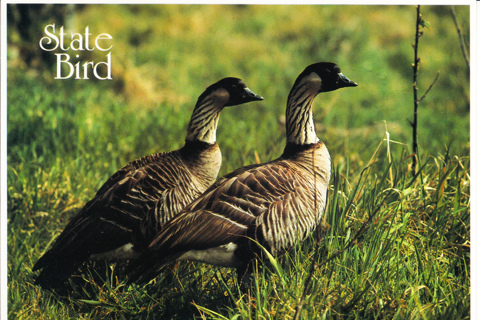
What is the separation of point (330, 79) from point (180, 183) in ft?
4.45

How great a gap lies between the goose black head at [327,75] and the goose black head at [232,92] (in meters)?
0.41

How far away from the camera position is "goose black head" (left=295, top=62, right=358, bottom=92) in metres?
3.99

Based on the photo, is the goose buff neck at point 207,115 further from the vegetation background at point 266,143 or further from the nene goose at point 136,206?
the vegetation background at point 266,143

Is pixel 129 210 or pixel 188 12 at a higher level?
pixel 188 12

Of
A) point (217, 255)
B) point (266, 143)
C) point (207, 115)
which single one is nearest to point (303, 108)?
point (207, 115)

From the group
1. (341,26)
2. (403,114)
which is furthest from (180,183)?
(341,26)

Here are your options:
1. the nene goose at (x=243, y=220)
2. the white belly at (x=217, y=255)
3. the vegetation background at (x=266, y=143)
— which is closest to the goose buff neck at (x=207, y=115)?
the nene goose at (x=243, y=220)

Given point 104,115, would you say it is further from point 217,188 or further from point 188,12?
point 188,12

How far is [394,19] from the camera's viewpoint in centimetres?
1054

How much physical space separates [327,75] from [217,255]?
1525 mm

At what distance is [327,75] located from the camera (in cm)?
401

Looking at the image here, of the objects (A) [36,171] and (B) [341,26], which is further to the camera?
(B) [341,26]

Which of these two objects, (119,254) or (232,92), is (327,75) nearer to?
(232,92)

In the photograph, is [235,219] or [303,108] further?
[303,108]
